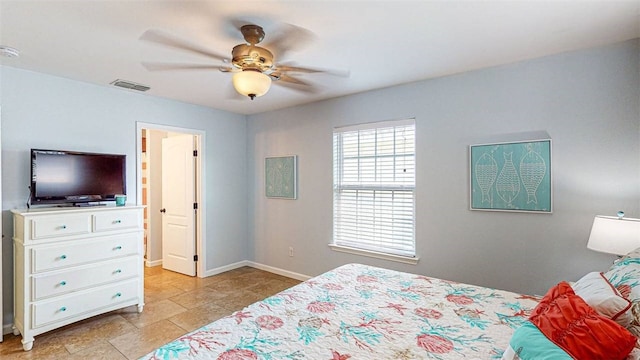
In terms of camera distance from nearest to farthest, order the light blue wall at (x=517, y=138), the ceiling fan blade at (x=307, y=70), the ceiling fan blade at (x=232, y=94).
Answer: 1. the light blue wall at (x=517, y=138)
2. the ceiling fan blade at (x=307, y=70)
3. the ceiling fan blade at (x=232, y=94)

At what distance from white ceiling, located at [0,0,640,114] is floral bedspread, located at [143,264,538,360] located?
1.80 meters

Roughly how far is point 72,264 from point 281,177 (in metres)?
2.55

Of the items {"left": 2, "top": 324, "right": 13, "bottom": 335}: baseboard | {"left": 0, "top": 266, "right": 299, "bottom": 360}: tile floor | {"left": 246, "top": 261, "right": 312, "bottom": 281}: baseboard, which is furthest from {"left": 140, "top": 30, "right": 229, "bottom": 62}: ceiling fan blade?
{"left": 246, "top": 261, "right": 312, "bottom": 281}: baseboard

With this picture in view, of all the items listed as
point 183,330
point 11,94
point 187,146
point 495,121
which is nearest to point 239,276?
point 183,330

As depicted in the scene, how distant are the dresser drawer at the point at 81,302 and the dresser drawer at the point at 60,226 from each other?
0.56m

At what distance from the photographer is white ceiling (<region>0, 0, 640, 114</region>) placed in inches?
75.9

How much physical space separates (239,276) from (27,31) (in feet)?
11.5

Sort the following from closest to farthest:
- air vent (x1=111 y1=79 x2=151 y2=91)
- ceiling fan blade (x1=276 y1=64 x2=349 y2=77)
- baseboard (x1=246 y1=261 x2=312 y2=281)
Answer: ceiling fan blade (x1=276 y1=64 x2=349 y2=77) → air vent (x1=111 y1=79 x2=151 y2=91) → baseboard (x1=246 y1=261 x2=312 y2=281)

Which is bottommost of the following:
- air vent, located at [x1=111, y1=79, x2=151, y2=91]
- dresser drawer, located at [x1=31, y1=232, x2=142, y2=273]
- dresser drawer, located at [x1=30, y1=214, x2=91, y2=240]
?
dresser drawer, located at [x1=31, y1=232, x2=142, y2=273]

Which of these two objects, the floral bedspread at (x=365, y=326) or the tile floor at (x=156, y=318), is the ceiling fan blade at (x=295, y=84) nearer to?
the floral bedspread at (x=365, y=326)

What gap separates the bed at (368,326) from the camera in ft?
4.52

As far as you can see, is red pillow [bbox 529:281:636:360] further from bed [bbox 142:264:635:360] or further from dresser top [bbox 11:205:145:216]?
dresser top [bbox 11:205:145:216]

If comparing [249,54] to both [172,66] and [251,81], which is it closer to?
[251,81]

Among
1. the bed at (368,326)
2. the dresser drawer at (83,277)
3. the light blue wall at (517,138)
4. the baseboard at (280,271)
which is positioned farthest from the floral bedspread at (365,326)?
→ the baseboard at (280,271)
